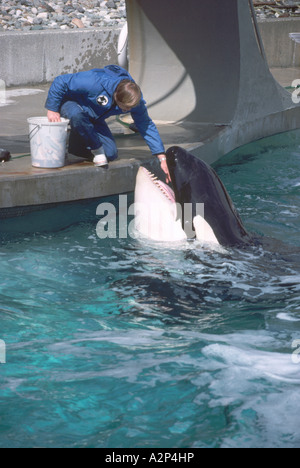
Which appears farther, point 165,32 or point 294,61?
point 294,61

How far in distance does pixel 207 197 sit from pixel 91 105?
6.76 ft

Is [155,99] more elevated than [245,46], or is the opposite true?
[245,46]

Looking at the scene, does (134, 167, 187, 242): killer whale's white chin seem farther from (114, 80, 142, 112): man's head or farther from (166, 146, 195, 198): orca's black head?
(114, 80, 142, 112): man's head

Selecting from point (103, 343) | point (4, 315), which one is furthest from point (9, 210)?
point (103, 343)

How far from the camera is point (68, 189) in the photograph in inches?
279

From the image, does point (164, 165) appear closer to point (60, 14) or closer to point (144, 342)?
point (144, 342)

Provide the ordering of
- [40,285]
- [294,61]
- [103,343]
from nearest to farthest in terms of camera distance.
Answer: [103,343] → [40,285] → [294,61]

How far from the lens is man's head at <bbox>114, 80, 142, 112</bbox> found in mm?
6496

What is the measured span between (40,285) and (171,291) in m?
1.08

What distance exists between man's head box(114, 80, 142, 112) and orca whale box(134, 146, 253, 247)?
64cm

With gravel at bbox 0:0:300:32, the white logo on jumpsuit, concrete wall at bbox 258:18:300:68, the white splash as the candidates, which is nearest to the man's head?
the white logo on jumpsuit
